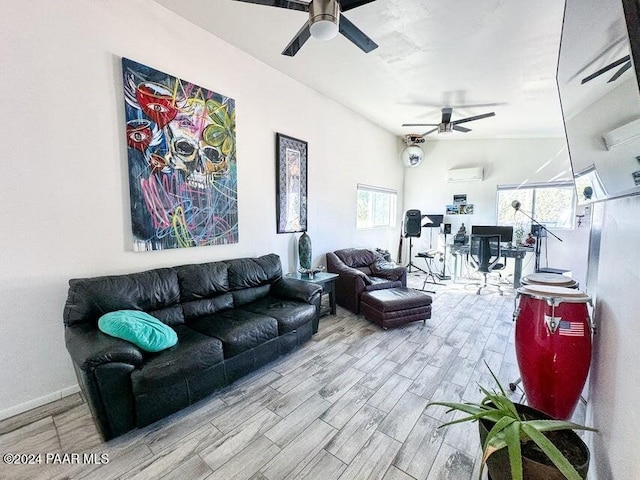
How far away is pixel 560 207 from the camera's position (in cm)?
519

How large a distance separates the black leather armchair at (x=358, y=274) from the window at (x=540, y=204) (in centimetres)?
308

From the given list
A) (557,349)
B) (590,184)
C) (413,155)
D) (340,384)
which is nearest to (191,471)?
(340,384)

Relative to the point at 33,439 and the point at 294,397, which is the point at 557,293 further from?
the point at 33,439

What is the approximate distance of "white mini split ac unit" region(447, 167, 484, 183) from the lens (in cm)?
572

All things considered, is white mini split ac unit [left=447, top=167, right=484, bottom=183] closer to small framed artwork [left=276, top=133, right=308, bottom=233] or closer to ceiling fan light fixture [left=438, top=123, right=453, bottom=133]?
ceiling fan light fixture [left=438, top=123, right=453, bottom=133]

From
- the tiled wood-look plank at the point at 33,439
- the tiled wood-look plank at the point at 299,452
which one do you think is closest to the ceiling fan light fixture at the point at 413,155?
the tiled wood-look plank at the point at 299,452

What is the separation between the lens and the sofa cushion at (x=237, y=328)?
2.07 m

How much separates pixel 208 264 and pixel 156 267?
17.4 inches

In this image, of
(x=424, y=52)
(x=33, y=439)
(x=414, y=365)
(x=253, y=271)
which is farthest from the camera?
(x=253, y=271)

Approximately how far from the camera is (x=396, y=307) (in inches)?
125


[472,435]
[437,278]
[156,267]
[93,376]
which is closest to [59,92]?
[156,267]

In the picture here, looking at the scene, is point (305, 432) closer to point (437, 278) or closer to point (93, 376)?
point (93, 376)

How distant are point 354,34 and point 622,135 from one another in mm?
1750

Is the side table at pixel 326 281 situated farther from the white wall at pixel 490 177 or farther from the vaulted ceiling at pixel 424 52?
the white wall at pixel 490 177
